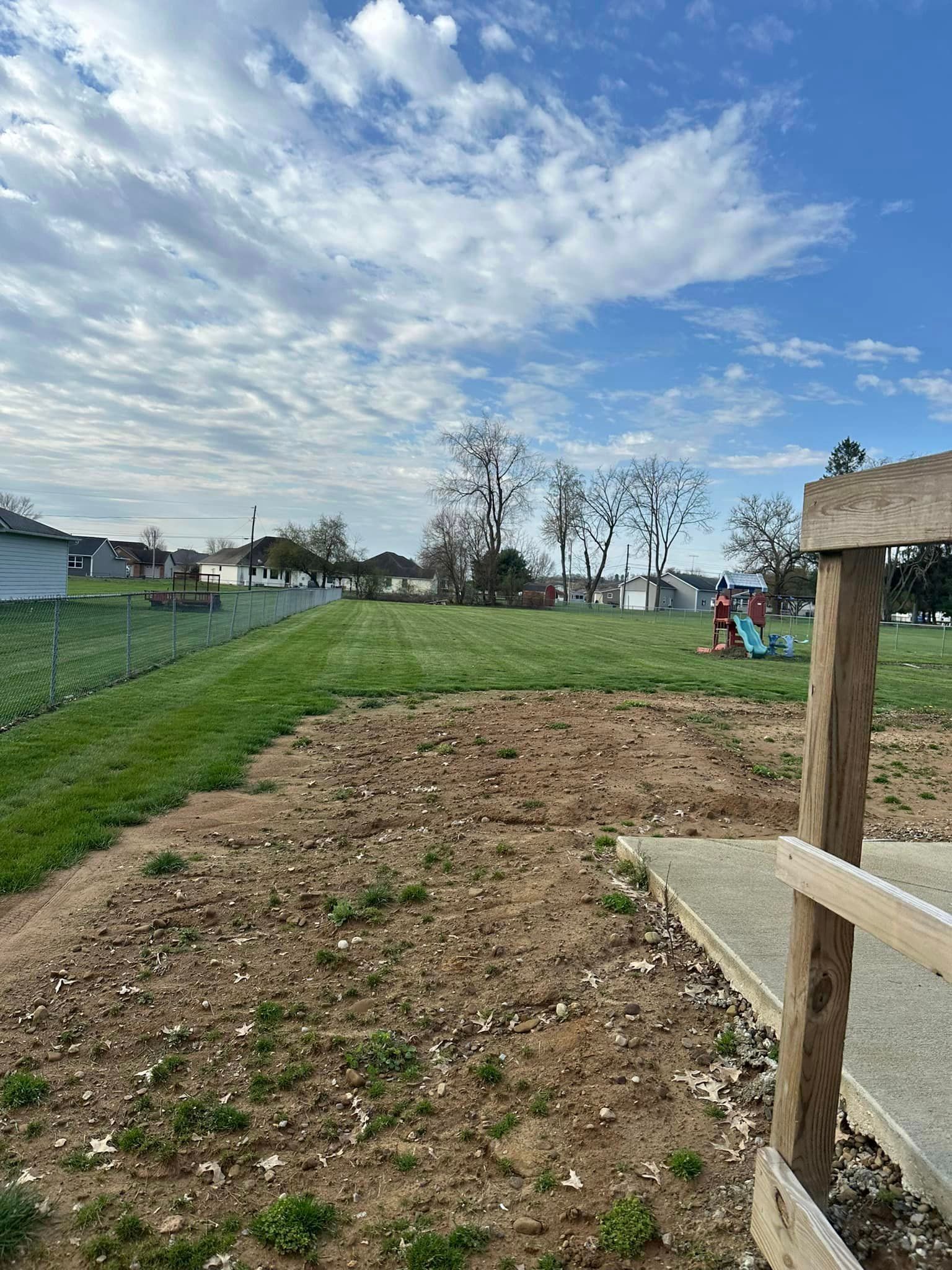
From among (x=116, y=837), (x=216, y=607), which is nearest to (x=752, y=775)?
(x=116, y=837)

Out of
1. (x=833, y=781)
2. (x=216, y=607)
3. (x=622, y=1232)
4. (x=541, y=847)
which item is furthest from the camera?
(x=216, y=607)

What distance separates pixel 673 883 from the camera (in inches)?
176

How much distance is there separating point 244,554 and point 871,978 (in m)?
105

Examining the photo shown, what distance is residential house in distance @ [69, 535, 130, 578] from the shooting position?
259 feet

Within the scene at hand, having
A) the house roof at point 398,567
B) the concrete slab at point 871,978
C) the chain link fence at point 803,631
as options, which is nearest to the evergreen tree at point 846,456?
the chain link fence at point 803,631

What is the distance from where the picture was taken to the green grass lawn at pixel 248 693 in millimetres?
6203

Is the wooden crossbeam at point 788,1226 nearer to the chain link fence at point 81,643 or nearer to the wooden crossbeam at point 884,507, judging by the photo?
the wooden crossbeam at point 884,507

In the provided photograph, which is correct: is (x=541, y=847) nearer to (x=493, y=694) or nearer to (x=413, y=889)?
(x=413, y=889)

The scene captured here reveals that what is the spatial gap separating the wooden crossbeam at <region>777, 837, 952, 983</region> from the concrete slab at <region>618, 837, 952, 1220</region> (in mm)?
919

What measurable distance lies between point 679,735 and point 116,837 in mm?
6106

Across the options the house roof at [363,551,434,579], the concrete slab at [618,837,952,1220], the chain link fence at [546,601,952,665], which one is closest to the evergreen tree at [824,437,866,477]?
the chain link fence at [546,601,952,665]

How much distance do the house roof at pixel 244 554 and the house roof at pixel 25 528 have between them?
215 feet

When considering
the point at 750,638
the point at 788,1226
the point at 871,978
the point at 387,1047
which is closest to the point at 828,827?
the point at 788,1226

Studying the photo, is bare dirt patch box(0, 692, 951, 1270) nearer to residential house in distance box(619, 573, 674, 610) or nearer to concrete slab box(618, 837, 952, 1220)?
concrete slab box(618, 837, 952, 1220)
